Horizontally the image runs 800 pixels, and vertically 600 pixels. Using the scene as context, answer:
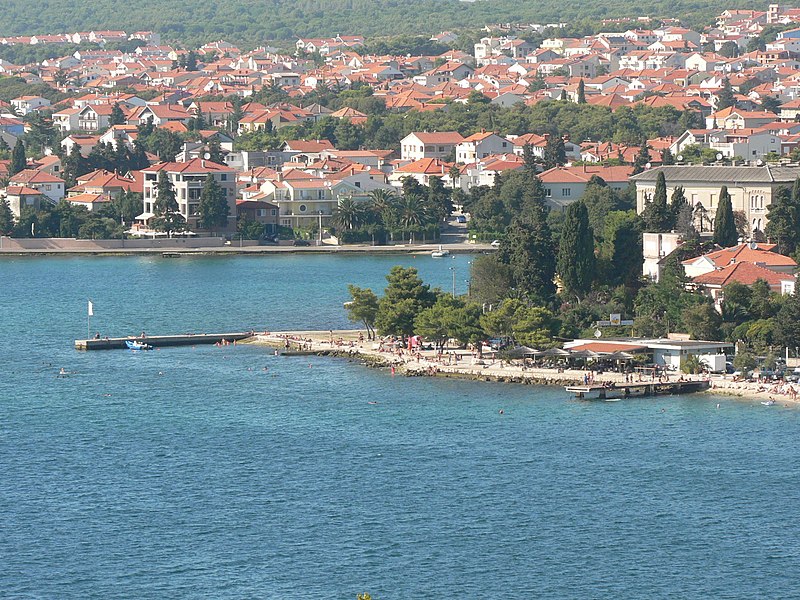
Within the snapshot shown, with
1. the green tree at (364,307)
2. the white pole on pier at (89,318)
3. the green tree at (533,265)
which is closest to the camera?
the green tree at (364,307)

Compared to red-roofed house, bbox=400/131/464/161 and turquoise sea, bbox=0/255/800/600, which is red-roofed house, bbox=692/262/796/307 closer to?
turquoise sea, bbox=0/255/800/600

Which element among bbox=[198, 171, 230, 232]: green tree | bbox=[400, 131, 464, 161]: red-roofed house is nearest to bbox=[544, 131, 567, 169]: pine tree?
bbox=[400, 131, 464, 161]: red-roofed house

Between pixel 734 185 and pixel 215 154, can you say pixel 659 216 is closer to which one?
pixel 734 185

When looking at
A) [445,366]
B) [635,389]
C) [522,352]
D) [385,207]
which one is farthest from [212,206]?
[635,389]

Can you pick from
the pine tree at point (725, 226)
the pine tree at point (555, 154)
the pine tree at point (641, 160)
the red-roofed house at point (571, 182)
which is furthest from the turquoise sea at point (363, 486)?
the pine tree at point (555, 154)

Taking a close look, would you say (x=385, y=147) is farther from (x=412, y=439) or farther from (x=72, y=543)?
Result: (x=72, y=543)

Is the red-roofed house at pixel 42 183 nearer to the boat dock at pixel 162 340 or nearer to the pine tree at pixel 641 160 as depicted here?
the pine tree at pixel 641 160
